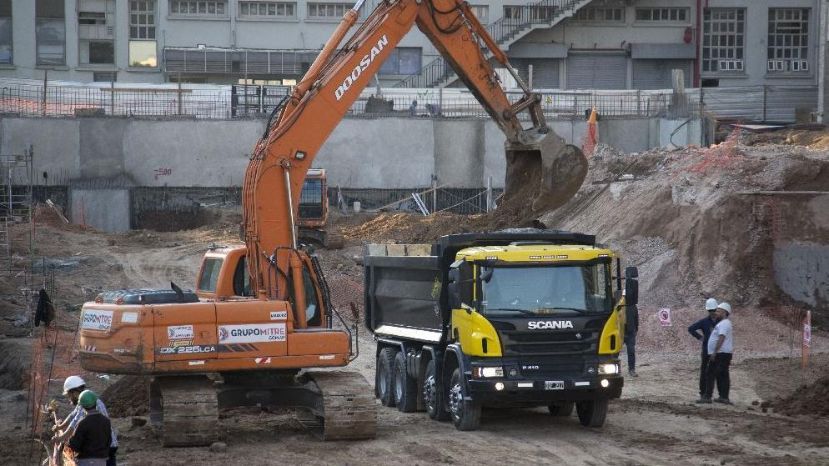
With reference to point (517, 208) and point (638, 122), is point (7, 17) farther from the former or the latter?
point (517, 208)

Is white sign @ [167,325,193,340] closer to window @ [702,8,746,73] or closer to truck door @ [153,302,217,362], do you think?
truck door @ [153,302,217,362]

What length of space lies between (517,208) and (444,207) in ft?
94.5

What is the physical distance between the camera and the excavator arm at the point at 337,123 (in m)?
17.3

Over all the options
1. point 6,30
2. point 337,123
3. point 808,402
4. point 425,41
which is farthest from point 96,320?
point 6,30

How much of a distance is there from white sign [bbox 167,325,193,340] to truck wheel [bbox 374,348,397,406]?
477 centimetres

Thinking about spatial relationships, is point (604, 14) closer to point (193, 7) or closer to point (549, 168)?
point (193, 7)

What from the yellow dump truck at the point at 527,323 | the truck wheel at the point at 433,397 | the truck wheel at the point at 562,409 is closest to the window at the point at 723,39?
the truck wheel at the point at 562,409

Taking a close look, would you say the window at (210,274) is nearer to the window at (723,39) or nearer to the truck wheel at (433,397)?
the truck wheel at (433,397)

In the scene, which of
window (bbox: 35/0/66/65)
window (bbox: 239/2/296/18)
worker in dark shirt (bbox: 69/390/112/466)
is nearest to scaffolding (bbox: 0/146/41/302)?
window (bbox: 35/0/66/65)

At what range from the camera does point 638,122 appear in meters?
55.6

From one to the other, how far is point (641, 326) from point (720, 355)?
7864 millimetres

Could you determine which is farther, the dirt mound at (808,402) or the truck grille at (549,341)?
the dirt mound at (808,402)

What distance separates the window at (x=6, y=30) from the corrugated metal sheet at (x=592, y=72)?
29150 mm

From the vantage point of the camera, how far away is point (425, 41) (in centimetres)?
6638
